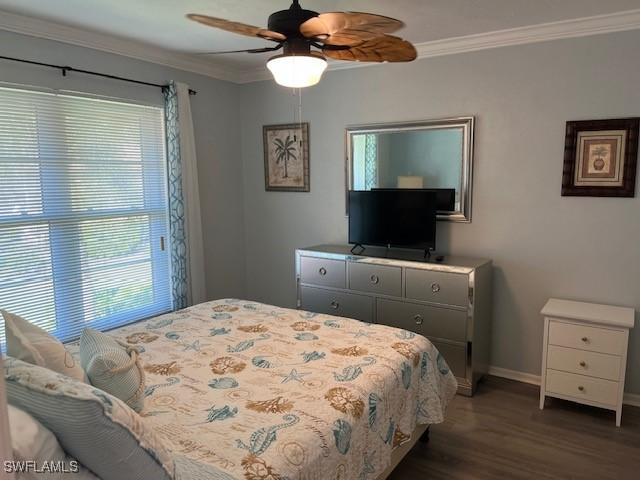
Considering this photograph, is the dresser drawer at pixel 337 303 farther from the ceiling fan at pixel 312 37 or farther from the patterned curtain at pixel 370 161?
the ceiling fan at pixel 312 37

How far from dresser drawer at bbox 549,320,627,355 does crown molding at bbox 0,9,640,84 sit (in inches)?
74.9

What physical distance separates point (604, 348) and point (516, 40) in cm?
214

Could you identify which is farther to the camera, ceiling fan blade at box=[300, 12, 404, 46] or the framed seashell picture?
the framed seashell picture

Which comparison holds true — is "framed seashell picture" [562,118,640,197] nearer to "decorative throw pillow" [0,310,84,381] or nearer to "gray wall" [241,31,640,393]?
"gray wall" [241,31,640,393]

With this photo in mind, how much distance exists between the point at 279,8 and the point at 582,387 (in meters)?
3.02

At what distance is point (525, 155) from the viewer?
3334mm

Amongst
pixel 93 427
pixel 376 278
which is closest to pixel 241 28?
pixel 93 427

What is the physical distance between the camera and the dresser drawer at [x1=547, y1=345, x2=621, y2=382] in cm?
288

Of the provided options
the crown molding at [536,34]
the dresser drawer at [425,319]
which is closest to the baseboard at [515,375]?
the dresser drawer at [425,319]

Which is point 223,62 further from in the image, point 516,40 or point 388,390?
point 388,390

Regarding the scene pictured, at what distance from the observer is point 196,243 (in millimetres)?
4086

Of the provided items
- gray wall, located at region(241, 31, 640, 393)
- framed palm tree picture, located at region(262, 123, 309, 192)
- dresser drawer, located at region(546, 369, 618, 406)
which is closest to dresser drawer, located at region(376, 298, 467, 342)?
gray wall, located at region(241, 31, 640, 393)

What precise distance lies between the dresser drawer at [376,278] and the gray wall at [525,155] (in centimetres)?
55

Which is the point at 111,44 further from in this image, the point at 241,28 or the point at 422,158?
the point at 422,158
